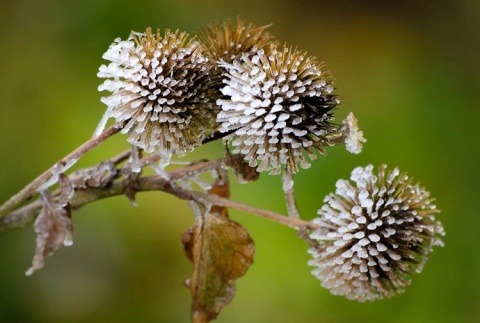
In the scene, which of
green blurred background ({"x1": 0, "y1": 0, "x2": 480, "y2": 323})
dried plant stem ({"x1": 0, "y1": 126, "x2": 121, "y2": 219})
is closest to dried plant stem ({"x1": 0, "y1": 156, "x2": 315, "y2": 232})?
dried plant stem ({"x1": 0, "y1": 126, "x2": 121, "y2": 219})

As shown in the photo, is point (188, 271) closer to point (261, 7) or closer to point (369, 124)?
point (369, 124)

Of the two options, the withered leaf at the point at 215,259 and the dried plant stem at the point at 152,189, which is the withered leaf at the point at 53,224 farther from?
the withered leaf at the point at 215,259

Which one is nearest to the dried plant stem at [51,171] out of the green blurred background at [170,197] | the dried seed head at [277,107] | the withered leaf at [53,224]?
the withered leaf at [53,224]

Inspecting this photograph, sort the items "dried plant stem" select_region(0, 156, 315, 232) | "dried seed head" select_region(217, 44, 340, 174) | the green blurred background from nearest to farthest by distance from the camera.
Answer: "dried seed head" select_region(217, 44, 340, 174), "dried plant stem" select_region(0, 156, 315, 232), the green blurred background

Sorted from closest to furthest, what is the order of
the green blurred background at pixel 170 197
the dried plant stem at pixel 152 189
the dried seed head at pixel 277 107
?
the dried seed head at pixel 277 107 < the dried plant stem at pixel 152 189 < the green blurred background at pixel 170 197

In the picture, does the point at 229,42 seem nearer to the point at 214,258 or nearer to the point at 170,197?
the point at 214,258

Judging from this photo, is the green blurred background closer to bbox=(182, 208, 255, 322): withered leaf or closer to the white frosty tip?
bbox=(182, 208, 255, 322): withered leaf
